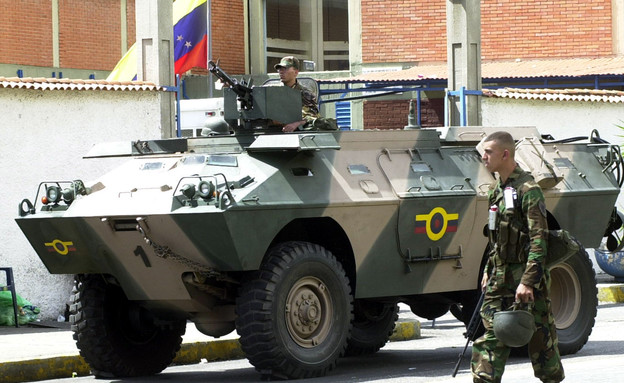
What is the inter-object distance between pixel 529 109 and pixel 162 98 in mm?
5738

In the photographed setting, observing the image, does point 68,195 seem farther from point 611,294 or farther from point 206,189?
point 611,294

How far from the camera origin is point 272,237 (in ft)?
34.4

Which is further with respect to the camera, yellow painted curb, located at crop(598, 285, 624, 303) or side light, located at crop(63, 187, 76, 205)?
yellow painted curb, located at crop(598, 285, 624, 303)

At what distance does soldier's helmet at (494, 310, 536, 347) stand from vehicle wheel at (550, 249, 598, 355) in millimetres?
4159

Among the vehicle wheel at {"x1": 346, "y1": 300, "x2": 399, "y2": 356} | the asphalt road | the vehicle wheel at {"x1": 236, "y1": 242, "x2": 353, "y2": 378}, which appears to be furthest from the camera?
the vehicle wheel at {"x1": 346, "y1": 300, "x2": 399, "y2": 356}

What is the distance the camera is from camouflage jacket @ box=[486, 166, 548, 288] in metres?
8.11

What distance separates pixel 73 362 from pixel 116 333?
1.98 ft

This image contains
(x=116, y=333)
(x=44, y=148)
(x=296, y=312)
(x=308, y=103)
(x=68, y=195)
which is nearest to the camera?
(x=296, y=312)

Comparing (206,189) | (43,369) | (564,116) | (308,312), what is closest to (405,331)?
(308,312)

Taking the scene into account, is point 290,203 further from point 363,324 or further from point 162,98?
point 162,98

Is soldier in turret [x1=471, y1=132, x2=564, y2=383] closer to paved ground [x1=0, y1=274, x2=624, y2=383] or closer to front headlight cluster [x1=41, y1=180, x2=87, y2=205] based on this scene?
front headlight cluster [x1=41, y1=180, x2=87, y2=205]

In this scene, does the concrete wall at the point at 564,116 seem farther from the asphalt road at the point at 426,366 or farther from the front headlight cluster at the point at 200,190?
the front headlight cluster at the point at 200,190

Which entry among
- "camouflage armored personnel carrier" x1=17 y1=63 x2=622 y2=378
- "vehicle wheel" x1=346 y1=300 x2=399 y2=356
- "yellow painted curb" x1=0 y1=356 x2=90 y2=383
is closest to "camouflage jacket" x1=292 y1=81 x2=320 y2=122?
"camouflage armored personnel carrier" x1=17 y1=63 x2=622 y2=378

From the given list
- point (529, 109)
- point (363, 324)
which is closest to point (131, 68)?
point (529, 109)
